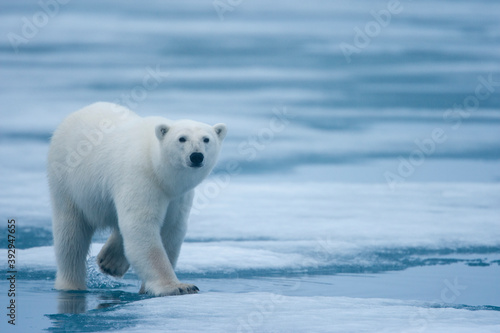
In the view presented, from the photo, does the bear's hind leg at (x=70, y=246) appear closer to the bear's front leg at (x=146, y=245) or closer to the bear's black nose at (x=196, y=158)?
the bear's front leg at (x=146, y=245)

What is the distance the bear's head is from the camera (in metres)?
5.14

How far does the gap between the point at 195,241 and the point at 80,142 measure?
3.01m

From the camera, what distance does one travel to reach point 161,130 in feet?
17.5

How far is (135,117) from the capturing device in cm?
606

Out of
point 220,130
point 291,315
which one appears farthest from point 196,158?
point 291,315

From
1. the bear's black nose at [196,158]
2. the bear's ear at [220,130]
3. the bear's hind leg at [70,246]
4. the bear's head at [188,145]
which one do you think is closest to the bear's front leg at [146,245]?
the bear's head at [188,145]

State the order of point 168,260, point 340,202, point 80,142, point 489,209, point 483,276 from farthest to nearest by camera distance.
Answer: point 340,202 → point 489,209 → point 483,276 → point 80,142 → point 168,260

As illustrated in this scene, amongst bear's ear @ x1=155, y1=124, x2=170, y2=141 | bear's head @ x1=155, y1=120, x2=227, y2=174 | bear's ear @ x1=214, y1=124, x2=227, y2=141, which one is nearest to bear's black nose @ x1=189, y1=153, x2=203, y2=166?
bear's head @ x1=155, y1=120, x2=227, y2=174

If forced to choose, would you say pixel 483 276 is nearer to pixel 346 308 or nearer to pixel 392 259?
pixel 392 259

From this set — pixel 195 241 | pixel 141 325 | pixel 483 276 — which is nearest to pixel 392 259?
pixel 483 276

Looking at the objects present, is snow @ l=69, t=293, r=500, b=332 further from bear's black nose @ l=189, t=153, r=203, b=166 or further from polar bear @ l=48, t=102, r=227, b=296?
bear's black nose @ l=189, t=153, r=203, b=166

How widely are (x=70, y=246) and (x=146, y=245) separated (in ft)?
3.42

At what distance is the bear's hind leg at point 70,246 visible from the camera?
600 centimetres

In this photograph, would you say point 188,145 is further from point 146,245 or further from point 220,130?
point 146,245
